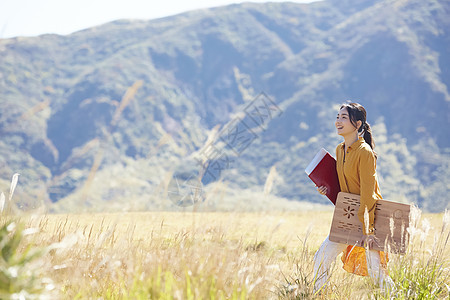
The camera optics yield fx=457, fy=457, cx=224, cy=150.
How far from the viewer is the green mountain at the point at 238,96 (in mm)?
120188

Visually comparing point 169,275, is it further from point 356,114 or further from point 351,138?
point 356,114

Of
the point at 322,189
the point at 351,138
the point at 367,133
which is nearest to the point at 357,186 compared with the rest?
the point at 322,189

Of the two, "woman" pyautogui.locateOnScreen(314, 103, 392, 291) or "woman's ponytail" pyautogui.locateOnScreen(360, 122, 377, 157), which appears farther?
"woman's ponytail" pyautogui.locateOnScreen(360, 122, 377, 157)

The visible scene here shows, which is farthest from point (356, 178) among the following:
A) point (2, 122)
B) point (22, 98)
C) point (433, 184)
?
point (22, 98)

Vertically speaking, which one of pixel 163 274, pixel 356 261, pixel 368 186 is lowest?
pixel 163 274

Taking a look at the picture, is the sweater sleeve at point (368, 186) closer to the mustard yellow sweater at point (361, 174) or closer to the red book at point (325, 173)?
the mustard yellow sweater at point (361, 174)

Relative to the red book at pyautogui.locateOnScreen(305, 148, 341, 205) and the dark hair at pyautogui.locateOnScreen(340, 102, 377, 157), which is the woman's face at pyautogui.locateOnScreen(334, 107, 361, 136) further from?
the red book at pyautogui.locateOnScreen(305, 148, 341, 205)

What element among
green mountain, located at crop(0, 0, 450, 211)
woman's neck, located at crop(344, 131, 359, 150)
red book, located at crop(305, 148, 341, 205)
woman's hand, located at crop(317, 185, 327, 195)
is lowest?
green mountain, located at crop(0, 0, 450, 211)

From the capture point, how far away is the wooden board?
367cm

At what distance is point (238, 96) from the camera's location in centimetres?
16875

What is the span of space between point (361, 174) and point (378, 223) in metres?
0.44

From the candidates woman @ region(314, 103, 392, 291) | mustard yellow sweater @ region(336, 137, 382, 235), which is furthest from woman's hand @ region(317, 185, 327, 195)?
mustard yellow sweater @ region(336, 137, 382, 235)

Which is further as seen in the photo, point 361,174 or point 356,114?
point 356,114

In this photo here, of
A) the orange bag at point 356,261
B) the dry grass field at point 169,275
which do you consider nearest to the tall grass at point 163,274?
the dry grass field at point 169,275
